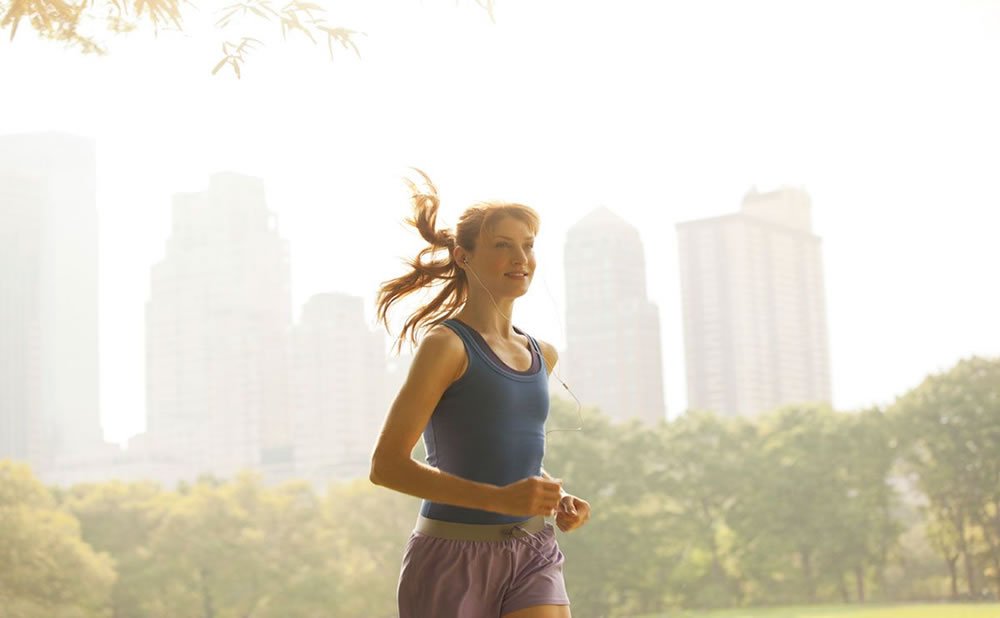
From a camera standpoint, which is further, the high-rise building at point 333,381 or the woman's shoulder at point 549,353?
the high-rise building at point 333,381

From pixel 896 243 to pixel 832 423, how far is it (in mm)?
8585

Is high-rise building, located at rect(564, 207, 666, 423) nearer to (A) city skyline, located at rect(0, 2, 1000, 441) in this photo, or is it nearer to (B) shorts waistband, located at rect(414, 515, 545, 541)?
(A) city skyline, located at rect(0, 2, 1000, 441)

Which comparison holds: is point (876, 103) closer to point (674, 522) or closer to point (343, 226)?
point (674, 522)

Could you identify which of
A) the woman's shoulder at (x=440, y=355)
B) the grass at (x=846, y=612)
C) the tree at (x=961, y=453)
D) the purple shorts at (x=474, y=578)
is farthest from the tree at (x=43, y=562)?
the woman's shoulder at (x=440, y=355)

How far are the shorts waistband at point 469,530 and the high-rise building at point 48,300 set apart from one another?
33315mm

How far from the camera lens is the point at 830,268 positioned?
120 feet

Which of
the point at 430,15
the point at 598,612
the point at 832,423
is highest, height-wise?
the point at 430,15

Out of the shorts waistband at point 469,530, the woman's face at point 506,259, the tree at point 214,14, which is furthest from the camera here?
the tree at point 214,14

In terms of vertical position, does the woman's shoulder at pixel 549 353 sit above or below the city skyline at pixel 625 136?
below

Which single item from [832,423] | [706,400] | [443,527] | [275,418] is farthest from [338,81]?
[443,527]

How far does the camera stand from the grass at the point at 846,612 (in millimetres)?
22677

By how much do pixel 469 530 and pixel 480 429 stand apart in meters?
0.14

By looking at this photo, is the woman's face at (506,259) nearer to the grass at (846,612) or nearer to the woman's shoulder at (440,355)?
the woman's shoulder at (440,355)

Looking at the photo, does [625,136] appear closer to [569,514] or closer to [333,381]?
[333,381]
